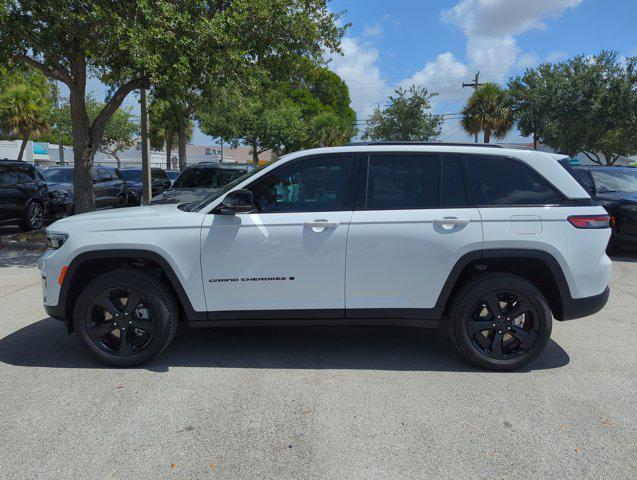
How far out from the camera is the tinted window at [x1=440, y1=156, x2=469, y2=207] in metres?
4.35

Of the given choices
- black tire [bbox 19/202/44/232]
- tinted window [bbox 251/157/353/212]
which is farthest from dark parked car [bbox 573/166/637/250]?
black tire [bbox 19/202/44/232]

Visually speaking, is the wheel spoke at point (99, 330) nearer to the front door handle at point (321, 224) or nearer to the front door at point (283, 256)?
the front door at point (283, 256)

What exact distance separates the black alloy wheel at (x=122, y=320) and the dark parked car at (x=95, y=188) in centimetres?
1094

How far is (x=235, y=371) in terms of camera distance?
4.42 metres

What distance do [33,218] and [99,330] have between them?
31.1 ft

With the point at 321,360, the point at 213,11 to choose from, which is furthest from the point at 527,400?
the point at 213,11

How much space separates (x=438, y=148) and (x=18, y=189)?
10.8m

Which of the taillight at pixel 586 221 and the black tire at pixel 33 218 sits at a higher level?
the taillight at pixel 586 221

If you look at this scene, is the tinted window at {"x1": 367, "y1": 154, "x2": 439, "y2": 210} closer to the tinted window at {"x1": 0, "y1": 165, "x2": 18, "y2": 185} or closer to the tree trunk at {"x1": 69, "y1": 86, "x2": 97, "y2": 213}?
the tree trunk at {"x1": 69, "y1": 86, "x2": 97, "y2": 213}

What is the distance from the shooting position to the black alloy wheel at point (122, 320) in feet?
14.3

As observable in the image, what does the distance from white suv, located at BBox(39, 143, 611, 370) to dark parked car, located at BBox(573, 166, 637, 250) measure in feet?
20.0

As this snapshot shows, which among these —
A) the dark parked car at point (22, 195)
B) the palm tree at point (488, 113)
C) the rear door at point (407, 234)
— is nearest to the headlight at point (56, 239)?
the rear door at point (407, 234)

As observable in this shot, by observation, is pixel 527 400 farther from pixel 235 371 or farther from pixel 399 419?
pixel 235 371

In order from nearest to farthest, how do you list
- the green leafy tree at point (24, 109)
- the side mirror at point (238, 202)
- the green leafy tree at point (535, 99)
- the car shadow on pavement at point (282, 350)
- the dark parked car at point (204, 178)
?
1. the side mirror at point (238, 202)
2. the car shadow on pavement at point (282, 350)
3. the dark parked car at point (204, 178)
4. the green leafy tree at point (535, 99)
5. the green leafy tree at point (24, 109)
